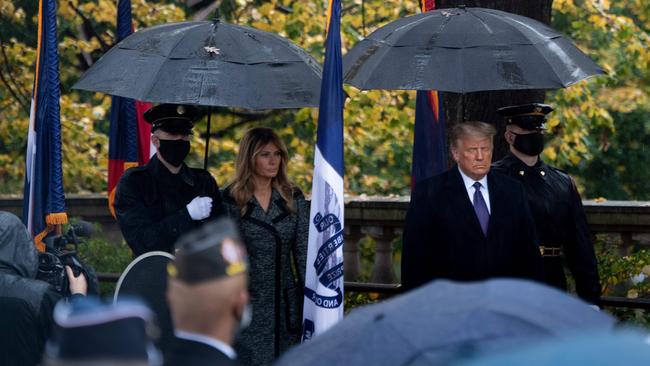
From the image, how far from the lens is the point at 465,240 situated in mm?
6457

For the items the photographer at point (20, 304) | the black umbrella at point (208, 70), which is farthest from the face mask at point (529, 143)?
the photographer at point (20, 304)

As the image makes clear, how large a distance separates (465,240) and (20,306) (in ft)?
7.91

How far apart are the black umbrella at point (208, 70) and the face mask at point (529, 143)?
1.10 m

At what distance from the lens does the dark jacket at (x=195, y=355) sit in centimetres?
312

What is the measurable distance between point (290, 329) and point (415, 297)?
11.3ft

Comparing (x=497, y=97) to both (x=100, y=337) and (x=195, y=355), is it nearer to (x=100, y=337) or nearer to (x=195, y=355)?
(x=195, y=355)

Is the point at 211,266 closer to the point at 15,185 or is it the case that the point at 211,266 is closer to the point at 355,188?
the point at 355,188

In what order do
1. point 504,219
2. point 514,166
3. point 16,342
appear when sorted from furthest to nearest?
point 514,166 → point 504,219 → point 16,342

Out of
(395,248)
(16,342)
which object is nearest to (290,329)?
(16,342)

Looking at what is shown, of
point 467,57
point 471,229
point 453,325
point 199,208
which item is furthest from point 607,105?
point 453,325

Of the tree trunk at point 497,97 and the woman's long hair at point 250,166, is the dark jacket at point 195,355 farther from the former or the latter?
the tree trunk at point 497,97

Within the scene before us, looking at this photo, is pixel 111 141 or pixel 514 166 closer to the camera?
pixel 514 166

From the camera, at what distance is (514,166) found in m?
6.98

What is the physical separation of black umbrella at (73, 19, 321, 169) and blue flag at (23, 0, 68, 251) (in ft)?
1.29
